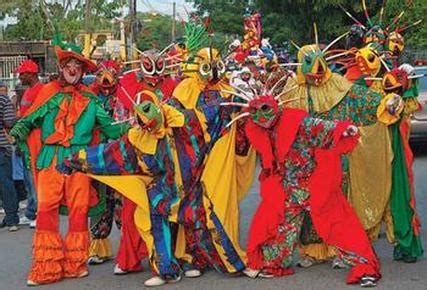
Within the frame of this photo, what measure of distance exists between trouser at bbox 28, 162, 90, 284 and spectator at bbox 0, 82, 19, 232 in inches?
97.7

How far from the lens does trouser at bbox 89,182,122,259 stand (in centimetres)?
680

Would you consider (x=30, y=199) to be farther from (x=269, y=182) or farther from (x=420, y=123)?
(x=420, y=123)

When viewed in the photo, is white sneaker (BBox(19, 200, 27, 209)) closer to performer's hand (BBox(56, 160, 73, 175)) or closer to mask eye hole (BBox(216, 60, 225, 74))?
performer's hand (BBox(56, 160, 73, 175))

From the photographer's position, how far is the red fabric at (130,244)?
627cm

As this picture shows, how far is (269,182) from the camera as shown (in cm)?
597

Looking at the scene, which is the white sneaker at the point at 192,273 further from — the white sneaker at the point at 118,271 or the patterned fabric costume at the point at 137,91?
the white sneaker at the point at 118,271

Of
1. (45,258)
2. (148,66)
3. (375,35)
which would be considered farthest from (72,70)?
(375,35)

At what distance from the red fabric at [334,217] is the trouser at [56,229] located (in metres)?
1.81

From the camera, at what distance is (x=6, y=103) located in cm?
854

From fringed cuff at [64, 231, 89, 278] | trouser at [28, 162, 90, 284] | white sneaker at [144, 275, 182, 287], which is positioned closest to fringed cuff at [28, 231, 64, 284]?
trouser at [28, 162, 90, 284]

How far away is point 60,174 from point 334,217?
216cm

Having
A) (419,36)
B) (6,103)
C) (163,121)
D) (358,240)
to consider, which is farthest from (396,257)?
(419,36)

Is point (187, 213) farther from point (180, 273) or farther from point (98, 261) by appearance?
point (98, 261)

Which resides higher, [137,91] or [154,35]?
[154,35]
